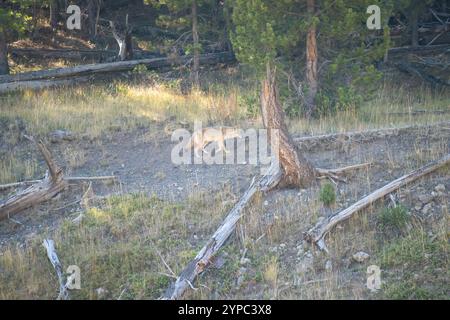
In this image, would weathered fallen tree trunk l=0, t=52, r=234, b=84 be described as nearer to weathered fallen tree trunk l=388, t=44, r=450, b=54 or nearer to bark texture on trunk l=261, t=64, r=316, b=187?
weathered fallen tree trunk l=388, t=44, r=450, b=54

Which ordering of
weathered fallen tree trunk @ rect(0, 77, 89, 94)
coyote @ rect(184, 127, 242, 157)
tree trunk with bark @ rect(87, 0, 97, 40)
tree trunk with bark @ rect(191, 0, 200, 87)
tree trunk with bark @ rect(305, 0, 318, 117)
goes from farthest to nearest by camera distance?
tree trunk with bark @ rect(87, 0, 97, 40) → tree trunk with bark @ rect(191, 0, 200, 87) → weathered fallen tree trunk @ rect(0, 77, 89, 94) → tree trunk with bark @ rect(305, 0, 318, 117) → coyote @ rect(184, 127, 242, 157)

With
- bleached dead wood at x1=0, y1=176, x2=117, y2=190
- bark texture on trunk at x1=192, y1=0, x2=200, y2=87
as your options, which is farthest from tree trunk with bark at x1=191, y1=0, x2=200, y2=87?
bleached dead wood at x1=0, y1=176, x2=117, y2=190

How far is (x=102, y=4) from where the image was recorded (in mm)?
23516

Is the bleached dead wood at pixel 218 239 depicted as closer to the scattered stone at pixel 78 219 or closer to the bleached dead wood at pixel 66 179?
the scattered stone at pixel 78 219

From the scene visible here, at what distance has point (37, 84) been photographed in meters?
16.7

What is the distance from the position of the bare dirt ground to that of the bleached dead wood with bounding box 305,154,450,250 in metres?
0.22

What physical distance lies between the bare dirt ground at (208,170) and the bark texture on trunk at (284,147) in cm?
25

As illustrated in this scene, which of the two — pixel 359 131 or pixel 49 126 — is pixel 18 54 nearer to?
pixel 49 126

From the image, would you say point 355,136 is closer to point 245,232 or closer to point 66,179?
point 245,232

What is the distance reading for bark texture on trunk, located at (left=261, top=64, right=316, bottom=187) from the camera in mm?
9664
